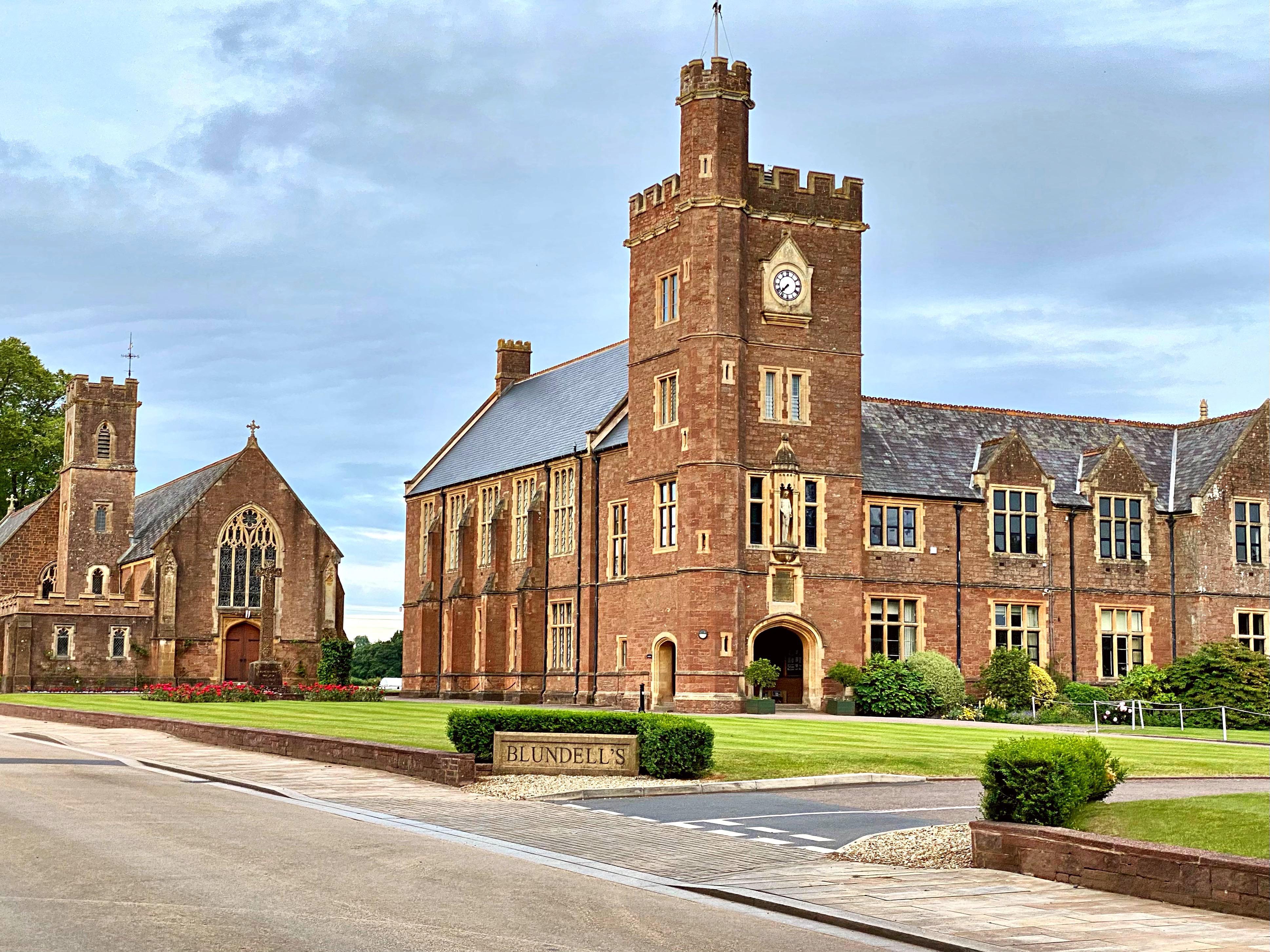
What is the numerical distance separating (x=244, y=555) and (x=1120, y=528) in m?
44.1

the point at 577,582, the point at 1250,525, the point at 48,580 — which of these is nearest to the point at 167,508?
the point at 48,580

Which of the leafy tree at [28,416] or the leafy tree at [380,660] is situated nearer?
the leafy tree at [28,416]

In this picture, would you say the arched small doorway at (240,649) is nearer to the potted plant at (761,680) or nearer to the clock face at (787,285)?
the potted plant at (761,680)

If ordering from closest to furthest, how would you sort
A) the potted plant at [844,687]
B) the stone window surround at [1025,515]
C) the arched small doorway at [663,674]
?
the potted plant at [844,687] < the arched small doorway at [663,674] < the stone window surround at [1025,515]

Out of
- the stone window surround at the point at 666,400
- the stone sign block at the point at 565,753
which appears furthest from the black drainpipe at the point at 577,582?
the stone sign block at the point at 565,753

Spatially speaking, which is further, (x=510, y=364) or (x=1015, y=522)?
Answer: (x=510, y=364)

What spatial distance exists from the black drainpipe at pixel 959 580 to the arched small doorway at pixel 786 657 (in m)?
5.71

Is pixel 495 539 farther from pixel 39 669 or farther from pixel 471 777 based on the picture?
pixel 471 777

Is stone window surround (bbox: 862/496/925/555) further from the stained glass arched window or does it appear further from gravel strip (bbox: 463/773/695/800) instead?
the stained glass arched window

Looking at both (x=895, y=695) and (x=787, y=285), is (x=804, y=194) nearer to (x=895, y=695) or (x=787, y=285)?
(x=787, y=285)

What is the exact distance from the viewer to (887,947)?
1131 cm

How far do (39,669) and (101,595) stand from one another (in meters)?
5.43

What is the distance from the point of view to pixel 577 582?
5672 cm

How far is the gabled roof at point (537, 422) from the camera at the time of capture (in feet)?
197
